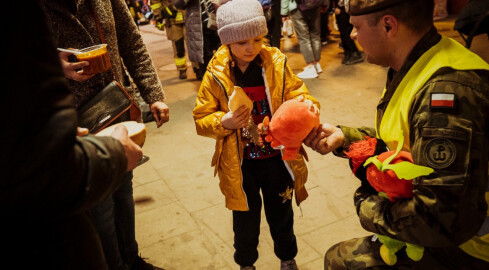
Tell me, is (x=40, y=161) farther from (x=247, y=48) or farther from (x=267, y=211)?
(x=267, y=211)

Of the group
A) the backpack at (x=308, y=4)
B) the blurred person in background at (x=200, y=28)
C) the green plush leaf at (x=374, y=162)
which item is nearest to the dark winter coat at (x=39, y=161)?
the green plush leaf at (x=374, y=162)

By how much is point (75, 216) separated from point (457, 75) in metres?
1.32

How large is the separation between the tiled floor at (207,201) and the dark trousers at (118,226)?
1.50ft

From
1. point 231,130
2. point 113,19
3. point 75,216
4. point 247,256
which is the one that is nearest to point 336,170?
point 247,256

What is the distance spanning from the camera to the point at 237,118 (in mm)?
2240

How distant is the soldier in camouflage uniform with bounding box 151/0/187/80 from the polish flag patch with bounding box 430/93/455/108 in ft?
20.2

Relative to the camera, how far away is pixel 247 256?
8.85 ft

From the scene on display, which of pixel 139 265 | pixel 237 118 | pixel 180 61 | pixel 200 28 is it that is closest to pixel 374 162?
pixel 237 118

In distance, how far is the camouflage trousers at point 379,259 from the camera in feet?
5.42

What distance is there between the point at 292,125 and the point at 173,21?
19.1 ft

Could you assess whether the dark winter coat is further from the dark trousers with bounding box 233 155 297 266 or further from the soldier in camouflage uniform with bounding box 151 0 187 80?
the soldier in camouflage uniform with bounding box 151 0 187 80

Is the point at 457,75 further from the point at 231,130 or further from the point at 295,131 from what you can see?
the point at 231,130

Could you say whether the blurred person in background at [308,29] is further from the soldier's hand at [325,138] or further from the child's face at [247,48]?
the soldier's hand at [325,138]

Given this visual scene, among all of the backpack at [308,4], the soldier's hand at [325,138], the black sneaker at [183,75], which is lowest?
the black sneaker at [183,75]
